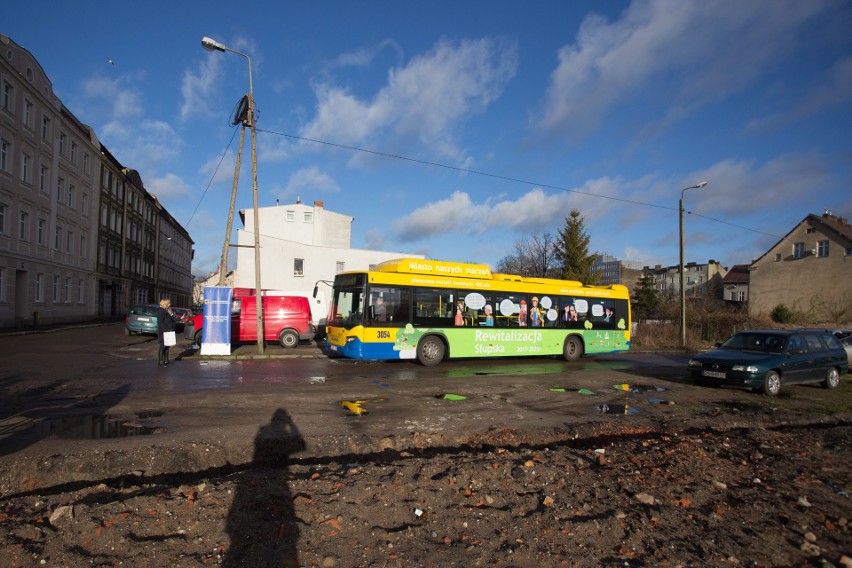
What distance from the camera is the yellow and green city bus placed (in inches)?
524

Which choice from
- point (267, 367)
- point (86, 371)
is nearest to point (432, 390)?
point (267, 367)

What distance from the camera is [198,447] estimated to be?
18.0ft

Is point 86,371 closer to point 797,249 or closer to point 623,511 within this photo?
point 623,511

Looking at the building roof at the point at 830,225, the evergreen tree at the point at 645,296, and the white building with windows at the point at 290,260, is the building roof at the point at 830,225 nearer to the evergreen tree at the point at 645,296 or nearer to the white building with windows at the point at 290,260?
the evergreen tree at the point at 645,296

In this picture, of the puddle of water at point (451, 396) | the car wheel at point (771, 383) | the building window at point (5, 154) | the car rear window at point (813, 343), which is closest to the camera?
the puddle of water at point (451, 396)

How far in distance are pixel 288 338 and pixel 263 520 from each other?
15.6 m

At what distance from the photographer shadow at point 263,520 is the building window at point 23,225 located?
105 ft

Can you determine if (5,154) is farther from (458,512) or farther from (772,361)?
(772,361)

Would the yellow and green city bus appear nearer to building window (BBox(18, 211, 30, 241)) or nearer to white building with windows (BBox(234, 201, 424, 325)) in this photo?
white building with windows (BBox(234, 201, 424, 325))

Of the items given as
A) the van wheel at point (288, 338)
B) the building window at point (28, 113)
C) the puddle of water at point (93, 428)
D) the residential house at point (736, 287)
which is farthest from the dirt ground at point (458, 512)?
the residential house at point (736, 287)

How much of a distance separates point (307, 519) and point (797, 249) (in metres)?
58.2

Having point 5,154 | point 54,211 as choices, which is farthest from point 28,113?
point 54,211

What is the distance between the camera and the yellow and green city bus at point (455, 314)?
1332cm

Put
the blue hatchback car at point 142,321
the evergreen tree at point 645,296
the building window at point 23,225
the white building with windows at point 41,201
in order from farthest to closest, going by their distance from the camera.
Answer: the evergreen tree at point 645,296
the building window at point 23,225
the white building with windows at point 41,201
the blue hatchback car at point 142,321
